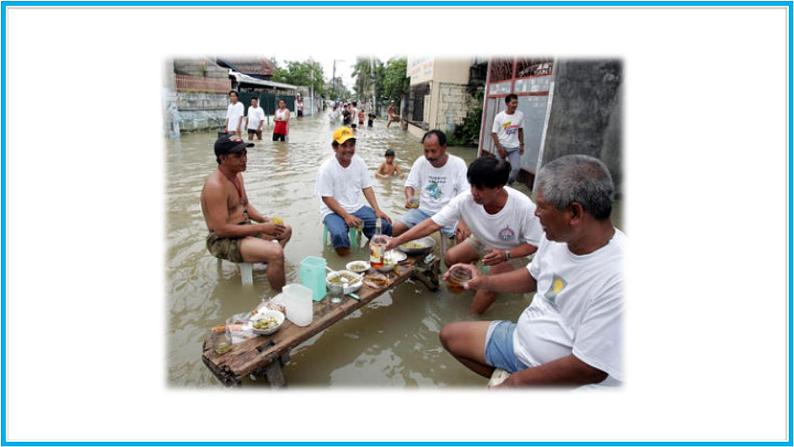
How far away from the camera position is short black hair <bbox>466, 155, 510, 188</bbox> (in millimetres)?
2969

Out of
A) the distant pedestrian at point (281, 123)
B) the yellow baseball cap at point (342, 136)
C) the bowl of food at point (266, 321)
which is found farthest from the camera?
the distant pedestrian at point (281, 123)

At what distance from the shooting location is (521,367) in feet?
7.38

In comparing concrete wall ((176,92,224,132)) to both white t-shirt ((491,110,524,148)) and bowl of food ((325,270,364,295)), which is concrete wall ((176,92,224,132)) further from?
bowl of food ((325,270,364,295))

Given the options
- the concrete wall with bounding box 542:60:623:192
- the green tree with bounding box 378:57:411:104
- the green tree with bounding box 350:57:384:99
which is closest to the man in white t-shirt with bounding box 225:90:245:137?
the concrete wall with bounding box 542:60:623:192

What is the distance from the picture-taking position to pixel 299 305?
99.3 inches

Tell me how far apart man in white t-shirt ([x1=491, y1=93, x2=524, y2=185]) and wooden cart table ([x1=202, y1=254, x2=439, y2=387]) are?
18.3 feet

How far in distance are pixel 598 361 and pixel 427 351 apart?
5.03ft

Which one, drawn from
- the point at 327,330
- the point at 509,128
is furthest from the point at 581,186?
the point at 509,128

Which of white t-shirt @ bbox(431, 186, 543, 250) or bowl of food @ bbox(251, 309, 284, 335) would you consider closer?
bowl of food @ bbox(251, 309, 284, 335)

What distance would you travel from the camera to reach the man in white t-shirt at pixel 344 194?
4551 mm

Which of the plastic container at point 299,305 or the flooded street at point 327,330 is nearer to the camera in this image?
the plastic container at point 299,305

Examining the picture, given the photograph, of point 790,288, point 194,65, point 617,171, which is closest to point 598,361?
point 790,288

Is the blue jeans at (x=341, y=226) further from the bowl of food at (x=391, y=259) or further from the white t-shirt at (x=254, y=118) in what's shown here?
the white t-shirt at (x=254, y=118)

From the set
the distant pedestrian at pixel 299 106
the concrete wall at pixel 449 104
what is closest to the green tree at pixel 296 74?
the distant pedestrian at pixel 299 106
